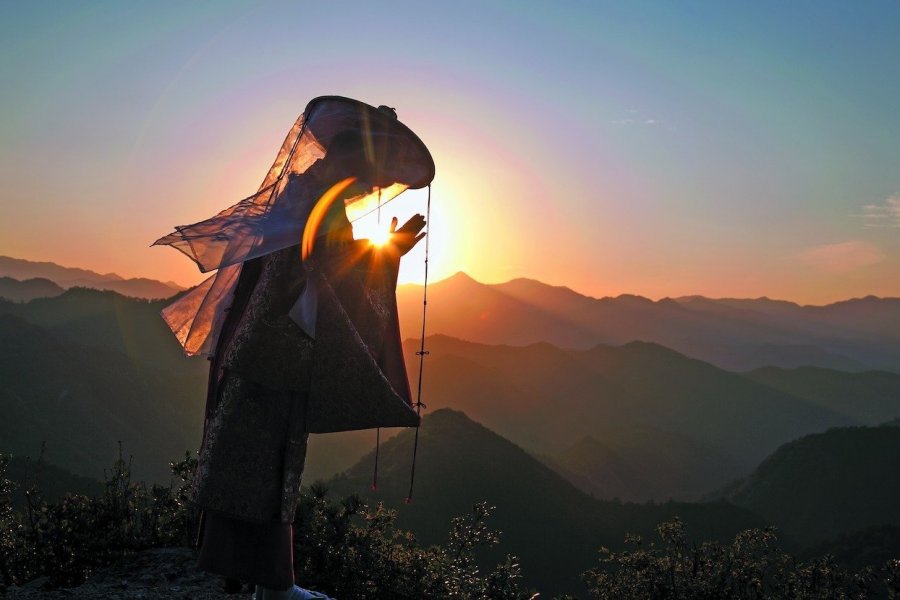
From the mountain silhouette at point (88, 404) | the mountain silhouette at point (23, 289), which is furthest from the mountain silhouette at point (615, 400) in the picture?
the mountain silhouette at point (23, 289)

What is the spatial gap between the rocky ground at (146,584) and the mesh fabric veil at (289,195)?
2141 mm

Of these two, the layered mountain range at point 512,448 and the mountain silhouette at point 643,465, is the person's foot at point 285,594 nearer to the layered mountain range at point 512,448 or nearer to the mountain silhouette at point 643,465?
the layered mountain range at point 512,448

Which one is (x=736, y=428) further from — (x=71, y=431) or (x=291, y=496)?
(x=291, y=496)

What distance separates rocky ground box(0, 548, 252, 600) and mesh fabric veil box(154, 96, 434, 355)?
7.02ft

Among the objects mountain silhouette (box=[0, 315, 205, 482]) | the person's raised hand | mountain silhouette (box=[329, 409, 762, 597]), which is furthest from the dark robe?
mountain silhouette (box=[0, 315, 205, 482])

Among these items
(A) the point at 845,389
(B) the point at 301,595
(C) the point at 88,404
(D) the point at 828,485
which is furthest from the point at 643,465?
(B) the point at 301,595

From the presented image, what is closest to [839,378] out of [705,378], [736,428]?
[705,378]

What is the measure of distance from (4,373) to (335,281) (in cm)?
7406

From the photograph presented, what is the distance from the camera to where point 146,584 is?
5023 millimetres

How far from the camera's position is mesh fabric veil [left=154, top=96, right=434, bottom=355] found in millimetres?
3275

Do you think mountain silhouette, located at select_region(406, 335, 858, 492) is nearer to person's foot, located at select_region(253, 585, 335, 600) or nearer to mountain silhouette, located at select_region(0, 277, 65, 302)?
person's foot, located at select_region(253, 585, 335, 600)

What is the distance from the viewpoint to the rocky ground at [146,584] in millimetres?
4781

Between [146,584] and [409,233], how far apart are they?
352 cm

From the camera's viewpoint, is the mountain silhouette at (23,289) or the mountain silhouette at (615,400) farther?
the mountain silhouette at (23,289)
